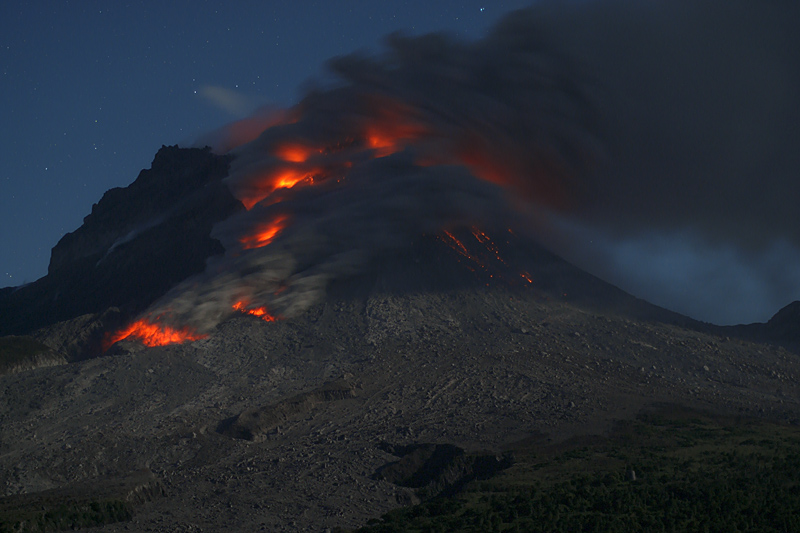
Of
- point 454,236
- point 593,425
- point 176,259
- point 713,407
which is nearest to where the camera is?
point 593,425

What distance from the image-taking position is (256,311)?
6719 cm

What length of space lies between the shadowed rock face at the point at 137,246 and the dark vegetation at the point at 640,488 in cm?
4983

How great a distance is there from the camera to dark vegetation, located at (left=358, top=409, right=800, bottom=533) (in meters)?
29.0

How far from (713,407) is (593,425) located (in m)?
9.48

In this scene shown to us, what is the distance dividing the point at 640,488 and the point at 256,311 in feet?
137

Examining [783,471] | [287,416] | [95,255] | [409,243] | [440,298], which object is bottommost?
[783,471]

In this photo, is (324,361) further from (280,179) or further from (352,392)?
(280,179)

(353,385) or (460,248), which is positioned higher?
(460,248)

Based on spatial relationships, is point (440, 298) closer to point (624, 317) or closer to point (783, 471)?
point (624, 317)

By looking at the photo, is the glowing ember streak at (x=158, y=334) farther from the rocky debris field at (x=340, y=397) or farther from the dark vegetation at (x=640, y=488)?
the dark vegetation at (x=640, y=488)

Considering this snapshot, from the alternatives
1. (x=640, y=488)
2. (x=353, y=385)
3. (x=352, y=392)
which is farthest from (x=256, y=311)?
(x=640, y=488)

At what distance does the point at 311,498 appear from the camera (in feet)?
117

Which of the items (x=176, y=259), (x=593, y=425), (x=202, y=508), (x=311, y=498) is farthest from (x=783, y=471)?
(x=176, y=259)

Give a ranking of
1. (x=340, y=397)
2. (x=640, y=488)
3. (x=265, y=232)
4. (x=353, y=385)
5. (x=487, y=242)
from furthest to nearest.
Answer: (x=265, y=232) < (x=487, y=242) < (x=353, y=385) < (x=340, y=397) < (x=640, y=488)
